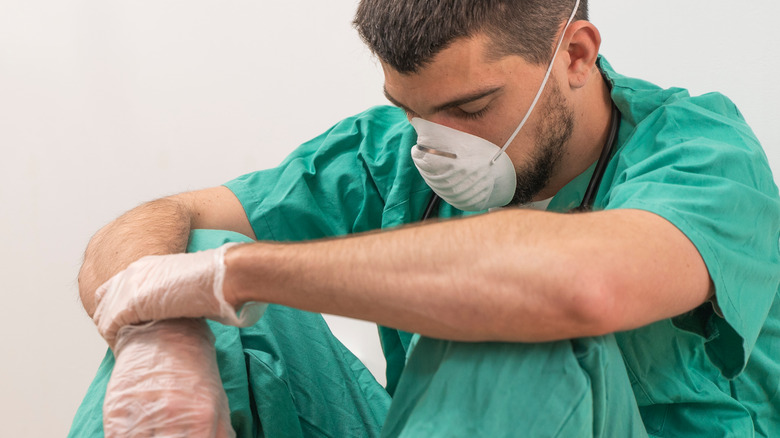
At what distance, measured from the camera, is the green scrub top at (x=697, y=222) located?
81 cm

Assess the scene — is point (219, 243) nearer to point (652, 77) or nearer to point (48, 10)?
point (652, 77)

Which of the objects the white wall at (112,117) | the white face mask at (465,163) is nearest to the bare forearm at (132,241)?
the white face mask at (465,163)

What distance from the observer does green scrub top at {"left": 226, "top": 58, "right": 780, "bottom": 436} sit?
0.81 meters

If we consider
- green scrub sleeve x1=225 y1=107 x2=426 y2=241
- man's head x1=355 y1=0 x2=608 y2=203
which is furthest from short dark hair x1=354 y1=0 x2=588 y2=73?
green scrub sleeve x1=225 y1=107 x2=426 y2=241

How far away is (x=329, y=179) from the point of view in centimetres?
123

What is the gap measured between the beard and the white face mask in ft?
0.07

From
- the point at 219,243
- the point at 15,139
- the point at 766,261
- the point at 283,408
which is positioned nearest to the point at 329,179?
the point at 219,243

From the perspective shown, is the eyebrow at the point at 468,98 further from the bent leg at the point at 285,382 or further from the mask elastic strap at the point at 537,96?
the bent leg at the point at 285,382

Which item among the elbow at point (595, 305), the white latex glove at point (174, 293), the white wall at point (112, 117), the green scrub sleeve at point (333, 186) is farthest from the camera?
the white wall at point (112, 117)

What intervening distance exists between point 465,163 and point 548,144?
129 mm

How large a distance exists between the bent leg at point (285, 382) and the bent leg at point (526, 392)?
258 mm

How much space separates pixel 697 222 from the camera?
30.8 inches

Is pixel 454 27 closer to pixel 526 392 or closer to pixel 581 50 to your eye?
pixel 581 50

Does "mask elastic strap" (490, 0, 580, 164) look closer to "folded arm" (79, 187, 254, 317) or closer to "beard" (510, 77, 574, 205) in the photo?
"beard" (510, 77, 574, 205)
